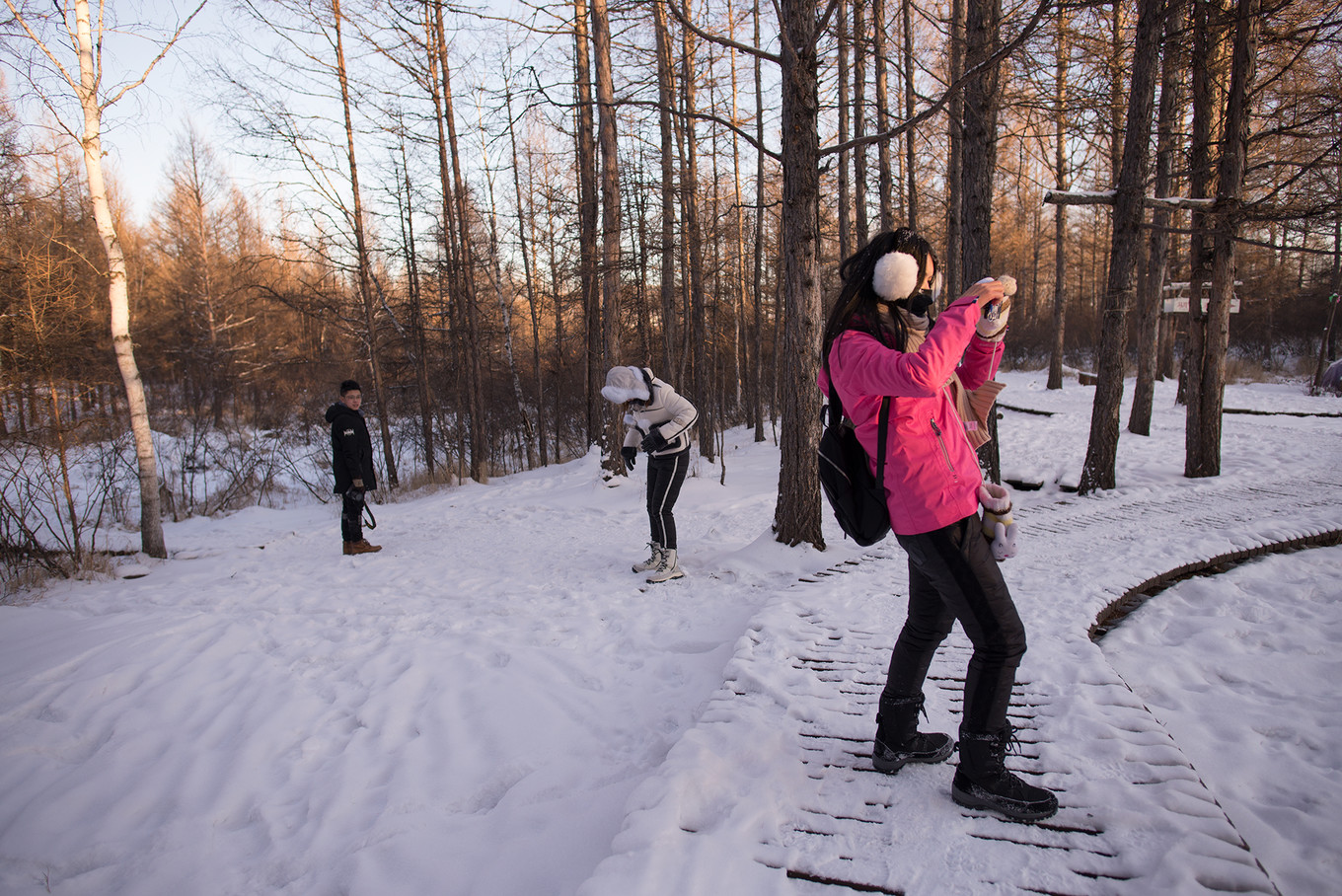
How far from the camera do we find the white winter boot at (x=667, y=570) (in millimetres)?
5405

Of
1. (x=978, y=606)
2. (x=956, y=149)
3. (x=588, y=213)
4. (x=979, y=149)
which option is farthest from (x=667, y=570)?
(x=956, y=149)

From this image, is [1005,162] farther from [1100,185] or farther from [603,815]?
[603,815]

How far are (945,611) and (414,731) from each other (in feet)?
8.80

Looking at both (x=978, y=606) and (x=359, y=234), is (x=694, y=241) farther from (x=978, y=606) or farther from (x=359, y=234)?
(x=978, y=606)

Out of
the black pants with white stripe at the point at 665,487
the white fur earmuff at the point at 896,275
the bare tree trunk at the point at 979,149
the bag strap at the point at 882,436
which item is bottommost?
the black pants with white stripe at the point at 665,487

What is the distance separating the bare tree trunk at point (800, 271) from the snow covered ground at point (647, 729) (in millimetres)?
509

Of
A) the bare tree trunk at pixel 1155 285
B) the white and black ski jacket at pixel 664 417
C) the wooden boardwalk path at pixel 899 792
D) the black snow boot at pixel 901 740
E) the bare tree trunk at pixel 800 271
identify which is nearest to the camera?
the wooden boardwalk path at pixel 899 792

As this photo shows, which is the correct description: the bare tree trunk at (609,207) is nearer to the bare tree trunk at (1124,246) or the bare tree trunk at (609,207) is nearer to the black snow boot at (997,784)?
the bare tree trunk at (1124,246)

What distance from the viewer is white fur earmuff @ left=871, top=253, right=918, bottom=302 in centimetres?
218

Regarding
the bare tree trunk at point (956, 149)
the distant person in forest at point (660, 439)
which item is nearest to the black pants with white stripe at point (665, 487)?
the distant person in forest at point (660, 439)

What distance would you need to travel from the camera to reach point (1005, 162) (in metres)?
18.4

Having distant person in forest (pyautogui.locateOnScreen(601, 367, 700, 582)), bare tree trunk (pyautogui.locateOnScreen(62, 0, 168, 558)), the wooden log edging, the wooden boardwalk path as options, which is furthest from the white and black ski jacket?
bare tree trunk (pyautogui.locateOnScreen(62, 0, 168, 558))

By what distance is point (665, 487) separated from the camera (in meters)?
5.46

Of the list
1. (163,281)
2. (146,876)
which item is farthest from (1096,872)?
(163,281)
